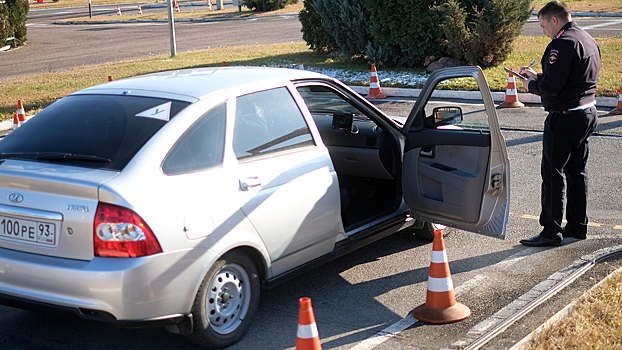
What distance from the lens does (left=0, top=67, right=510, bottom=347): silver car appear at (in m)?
3.70

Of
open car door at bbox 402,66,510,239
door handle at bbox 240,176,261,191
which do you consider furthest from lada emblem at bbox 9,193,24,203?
open car door at bbox 402,66,510,239

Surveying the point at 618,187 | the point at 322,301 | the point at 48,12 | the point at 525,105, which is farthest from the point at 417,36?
the point at 48,12

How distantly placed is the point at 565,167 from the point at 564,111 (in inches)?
21.6

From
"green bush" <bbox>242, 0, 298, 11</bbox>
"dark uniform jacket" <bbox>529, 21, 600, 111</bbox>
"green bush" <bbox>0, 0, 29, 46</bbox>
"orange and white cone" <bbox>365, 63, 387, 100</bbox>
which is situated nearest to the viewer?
"dark uniform jacket" <bbox>529, 21, 600, 111</bbox>

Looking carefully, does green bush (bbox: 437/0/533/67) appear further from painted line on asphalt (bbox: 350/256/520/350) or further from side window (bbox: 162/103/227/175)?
side window (bbox: 162/103/227/175)

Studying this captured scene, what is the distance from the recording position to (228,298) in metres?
4.18

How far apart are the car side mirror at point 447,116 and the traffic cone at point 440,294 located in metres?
1.26

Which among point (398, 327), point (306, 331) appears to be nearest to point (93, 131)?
Result: point (306, 331)

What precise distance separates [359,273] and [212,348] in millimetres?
1659

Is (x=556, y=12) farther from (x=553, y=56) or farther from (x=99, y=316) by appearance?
(x=99, y=316)

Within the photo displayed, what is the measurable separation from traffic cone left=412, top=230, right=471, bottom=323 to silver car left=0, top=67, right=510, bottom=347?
78 centimetres

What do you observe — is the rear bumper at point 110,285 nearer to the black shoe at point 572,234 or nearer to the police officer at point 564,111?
the police officer at point 564,111

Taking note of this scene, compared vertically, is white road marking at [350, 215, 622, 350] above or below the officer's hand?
below

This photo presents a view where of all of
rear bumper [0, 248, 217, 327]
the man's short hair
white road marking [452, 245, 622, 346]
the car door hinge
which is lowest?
white road marking [452, 245, 622, 346]
